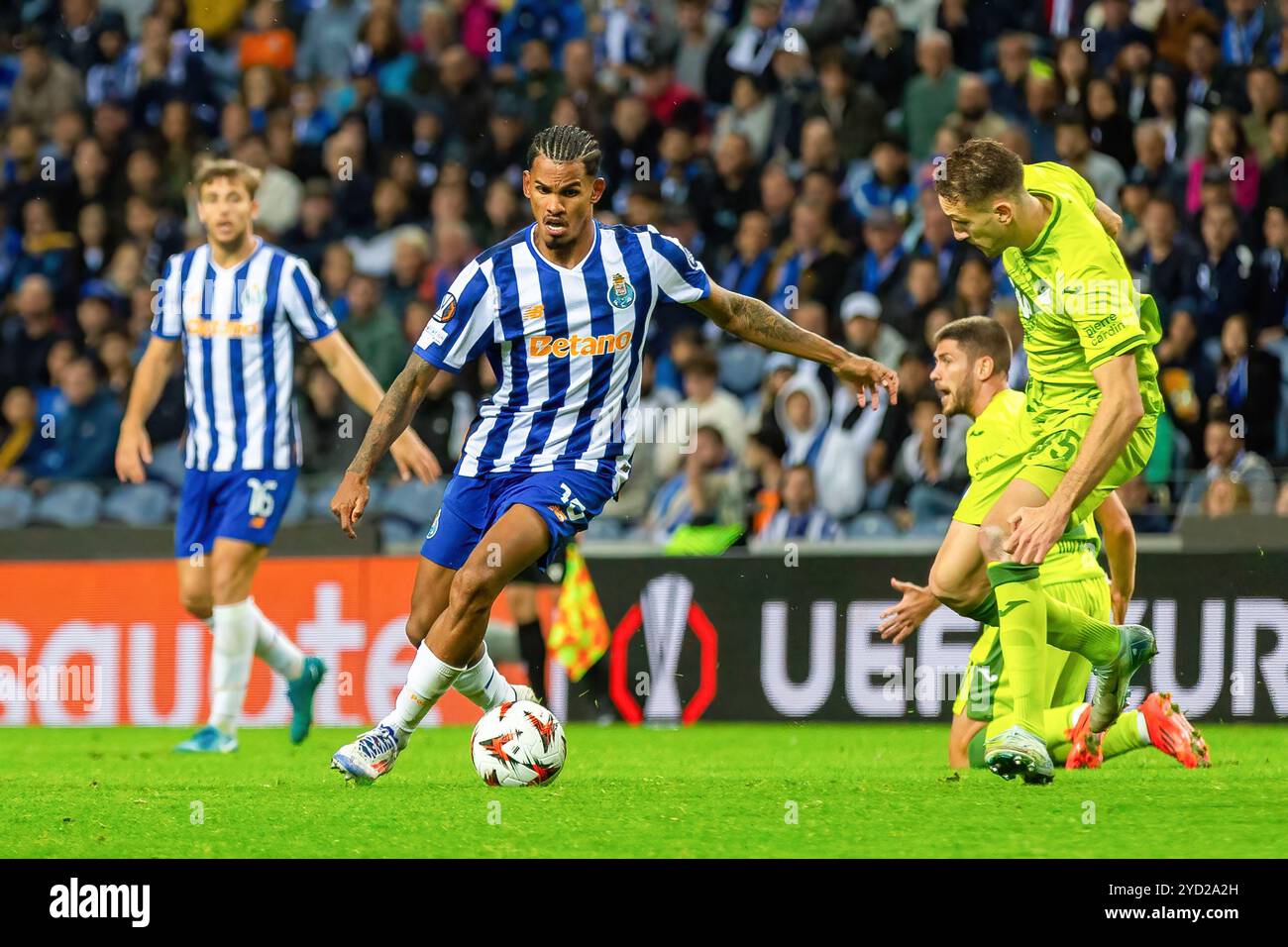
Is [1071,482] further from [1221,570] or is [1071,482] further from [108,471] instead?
[108,471]

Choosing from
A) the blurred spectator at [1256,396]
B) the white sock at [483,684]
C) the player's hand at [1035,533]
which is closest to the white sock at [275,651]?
the white sock at [483,684]

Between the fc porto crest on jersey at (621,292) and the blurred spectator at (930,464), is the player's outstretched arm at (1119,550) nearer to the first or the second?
the fc porto crest on jersey at (621,292)

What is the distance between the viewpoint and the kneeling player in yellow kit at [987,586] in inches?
263

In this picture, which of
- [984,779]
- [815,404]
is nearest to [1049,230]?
[984,779]

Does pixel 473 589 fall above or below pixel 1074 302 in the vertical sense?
below

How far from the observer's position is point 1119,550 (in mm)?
7176

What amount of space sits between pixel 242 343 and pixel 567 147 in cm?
301

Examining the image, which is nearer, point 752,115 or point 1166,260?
point 1166,260

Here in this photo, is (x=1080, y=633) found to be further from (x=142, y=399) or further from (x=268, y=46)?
(x=268, y=46)

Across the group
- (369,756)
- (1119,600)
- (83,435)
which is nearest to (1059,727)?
(1119,600)

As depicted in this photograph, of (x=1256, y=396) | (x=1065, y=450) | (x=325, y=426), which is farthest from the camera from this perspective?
(x=325, y=426)

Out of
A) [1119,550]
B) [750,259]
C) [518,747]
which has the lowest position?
[518,747]

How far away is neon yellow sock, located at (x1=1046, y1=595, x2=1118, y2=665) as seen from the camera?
6.31m

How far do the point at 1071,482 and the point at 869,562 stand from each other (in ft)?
15.1
